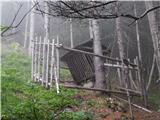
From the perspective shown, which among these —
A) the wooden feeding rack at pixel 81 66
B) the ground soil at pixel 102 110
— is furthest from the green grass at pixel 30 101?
the wooden feeding rack at pixel 81 66

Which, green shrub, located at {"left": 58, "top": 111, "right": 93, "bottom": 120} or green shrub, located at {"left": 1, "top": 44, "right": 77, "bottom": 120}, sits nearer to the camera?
green shrub, located at {"left": 1, "top": 44, "right": 77, "bottom": 120}

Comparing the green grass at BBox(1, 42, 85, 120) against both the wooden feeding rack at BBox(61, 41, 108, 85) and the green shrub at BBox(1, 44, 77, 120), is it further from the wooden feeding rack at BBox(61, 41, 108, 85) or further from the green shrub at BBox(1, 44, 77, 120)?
the wooden feeding rack at BBox(61, 41, 108, 85)

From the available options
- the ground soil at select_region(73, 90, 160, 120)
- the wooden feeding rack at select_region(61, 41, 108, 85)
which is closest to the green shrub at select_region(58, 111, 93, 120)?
the ground soil at select_region(73, 90, 160, 120)

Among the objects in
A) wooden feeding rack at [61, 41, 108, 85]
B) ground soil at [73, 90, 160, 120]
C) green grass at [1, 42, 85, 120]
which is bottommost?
ground soil at [73, 90, 160, 120]

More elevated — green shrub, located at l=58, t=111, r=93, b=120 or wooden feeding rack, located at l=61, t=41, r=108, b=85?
wooden feeding rack, located at l=61, t=41, r=108, b=85

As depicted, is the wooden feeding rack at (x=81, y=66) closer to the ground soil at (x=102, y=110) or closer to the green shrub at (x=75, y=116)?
the ground soil at (x=102, y=110)

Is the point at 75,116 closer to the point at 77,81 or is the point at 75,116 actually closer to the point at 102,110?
the point at 102,110

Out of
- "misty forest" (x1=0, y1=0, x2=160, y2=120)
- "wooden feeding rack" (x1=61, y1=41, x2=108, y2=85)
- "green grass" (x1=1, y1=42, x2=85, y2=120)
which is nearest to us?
"green grass" (x1=1, y1=42, x2=85, y2=120)

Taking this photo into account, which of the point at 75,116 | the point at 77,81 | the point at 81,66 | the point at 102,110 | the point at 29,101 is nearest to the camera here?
the point at 29,101

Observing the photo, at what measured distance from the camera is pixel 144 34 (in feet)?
80.4

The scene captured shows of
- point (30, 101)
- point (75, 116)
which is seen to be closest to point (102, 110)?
point (75, 116)

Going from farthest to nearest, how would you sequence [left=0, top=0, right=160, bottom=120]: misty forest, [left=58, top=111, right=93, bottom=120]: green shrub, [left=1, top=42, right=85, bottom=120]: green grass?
[left=58, top=111, right=93, bottom=120]: green shrub
[left=0, top=0, right=160, bottom=120]: misty forest
[left=1, top=42, right=85, bottom=120]: green grass

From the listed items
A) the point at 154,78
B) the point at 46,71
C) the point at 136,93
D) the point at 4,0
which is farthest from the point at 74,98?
the point at 4,0

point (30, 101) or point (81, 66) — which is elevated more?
point (81, 66)
